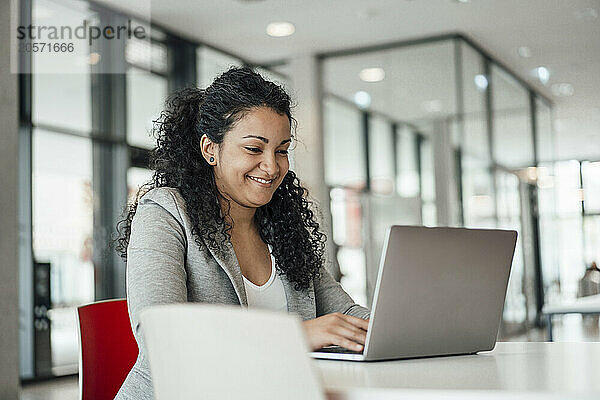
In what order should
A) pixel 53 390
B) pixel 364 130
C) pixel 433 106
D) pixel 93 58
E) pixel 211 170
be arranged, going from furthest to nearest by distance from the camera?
pixel 364 130 < pixel 433 106 < pixel 93 58 < pixel 53 390 < pixel 211 170

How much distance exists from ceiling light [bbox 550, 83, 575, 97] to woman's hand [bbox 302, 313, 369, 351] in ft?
18.5

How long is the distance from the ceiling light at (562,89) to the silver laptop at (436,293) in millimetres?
5366

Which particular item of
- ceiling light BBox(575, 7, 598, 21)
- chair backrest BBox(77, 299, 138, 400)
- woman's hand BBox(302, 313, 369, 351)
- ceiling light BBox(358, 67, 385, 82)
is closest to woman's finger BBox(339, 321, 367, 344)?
woman's hand BBox(302, 313, 369, 351)

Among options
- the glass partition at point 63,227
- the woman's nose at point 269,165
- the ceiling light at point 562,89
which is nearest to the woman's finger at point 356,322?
the woman's nose at point 269,165

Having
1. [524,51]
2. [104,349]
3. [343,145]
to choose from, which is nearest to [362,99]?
[343,145]

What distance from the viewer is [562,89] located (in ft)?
21.8

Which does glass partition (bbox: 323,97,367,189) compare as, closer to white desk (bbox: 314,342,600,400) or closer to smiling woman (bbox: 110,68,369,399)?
smiling woman (bbox: 110,68,369,399)

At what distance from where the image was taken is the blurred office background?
5.87 meters

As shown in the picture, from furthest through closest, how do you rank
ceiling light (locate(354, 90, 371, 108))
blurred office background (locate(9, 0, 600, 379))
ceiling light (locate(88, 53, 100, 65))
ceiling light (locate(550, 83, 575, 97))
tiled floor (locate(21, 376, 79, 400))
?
ceiling light (locate(354, 90, 371, 108)) < ceiling light (locate(550, 83, 575, 97)) < ceiling light (locate(88, 53, 100, 65)) < blurred office background (locate(9, 0, 600, 379)) < tiled floor (locate(21, 376, 79, 400))

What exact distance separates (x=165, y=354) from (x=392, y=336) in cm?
52

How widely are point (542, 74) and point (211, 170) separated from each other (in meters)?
5.41

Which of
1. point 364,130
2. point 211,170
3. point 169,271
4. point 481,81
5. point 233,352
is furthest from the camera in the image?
point 364,130

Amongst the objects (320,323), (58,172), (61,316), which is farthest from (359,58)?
(320,323)

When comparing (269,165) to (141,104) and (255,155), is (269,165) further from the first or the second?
(141,104)
